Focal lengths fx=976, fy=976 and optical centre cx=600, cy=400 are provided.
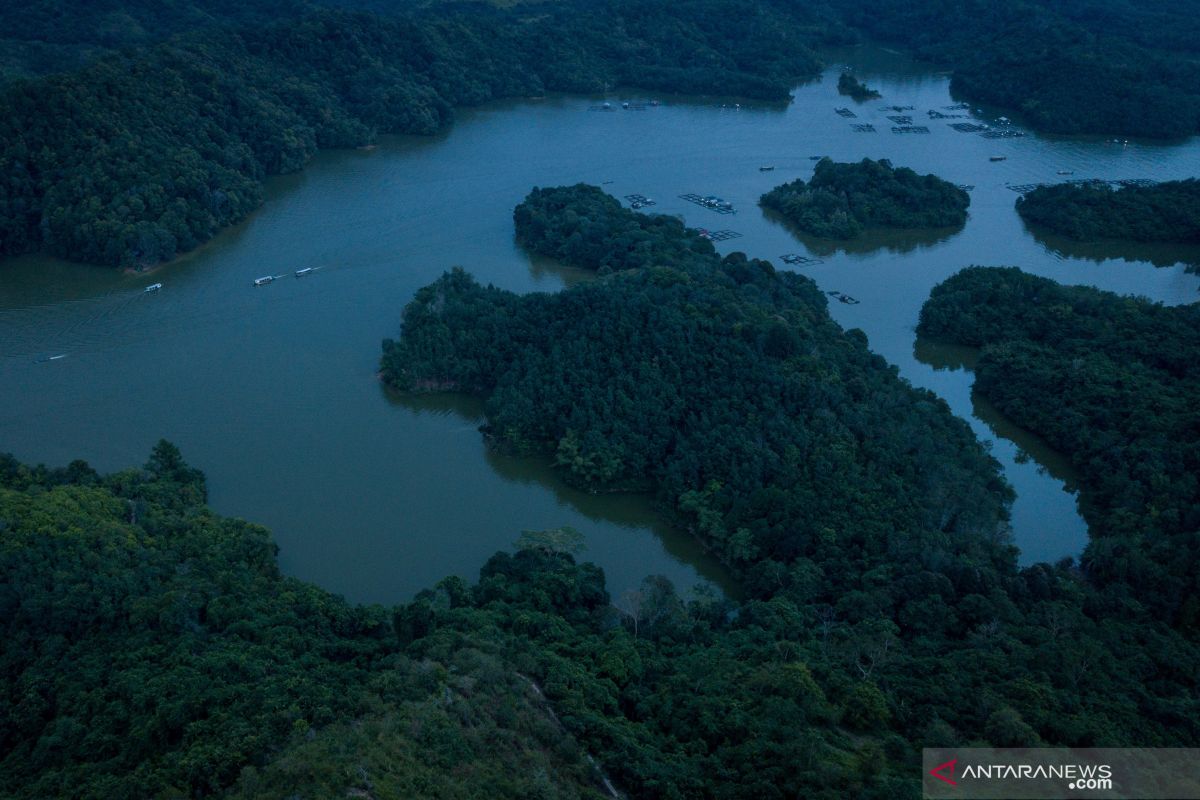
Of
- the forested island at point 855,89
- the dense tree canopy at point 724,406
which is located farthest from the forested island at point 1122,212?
the forested island at point 855,89

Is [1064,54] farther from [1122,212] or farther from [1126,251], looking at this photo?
[1126,251]

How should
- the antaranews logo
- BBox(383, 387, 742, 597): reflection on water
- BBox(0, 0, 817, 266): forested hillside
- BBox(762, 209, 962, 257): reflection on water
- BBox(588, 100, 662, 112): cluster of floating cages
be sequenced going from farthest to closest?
1. BBox(588, 100, 662, 112): cluster of floating cages
2. BBox(762, 209, 962, 257): reflection on water
3. BBox(0, 0, 817, 266): forested hillside
4. BBox(383, 387, 742, 597): reflection on water
5. the antaranews logo

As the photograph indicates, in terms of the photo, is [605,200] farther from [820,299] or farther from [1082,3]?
[1082,3]

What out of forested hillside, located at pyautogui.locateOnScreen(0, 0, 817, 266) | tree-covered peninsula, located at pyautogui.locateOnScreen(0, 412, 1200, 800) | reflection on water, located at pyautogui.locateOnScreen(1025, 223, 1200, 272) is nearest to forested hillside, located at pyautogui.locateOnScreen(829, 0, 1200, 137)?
forested hillside, located at pyautogui.locateOnScreen(0, 0, 817, 266)

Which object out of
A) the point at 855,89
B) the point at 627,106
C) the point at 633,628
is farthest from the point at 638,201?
the point at 633,628

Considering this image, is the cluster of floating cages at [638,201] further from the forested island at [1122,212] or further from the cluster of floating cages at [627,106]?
the forested island at [1122,212]

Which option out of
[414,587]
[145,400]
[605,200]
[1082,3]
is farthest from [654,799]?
[1082,3]

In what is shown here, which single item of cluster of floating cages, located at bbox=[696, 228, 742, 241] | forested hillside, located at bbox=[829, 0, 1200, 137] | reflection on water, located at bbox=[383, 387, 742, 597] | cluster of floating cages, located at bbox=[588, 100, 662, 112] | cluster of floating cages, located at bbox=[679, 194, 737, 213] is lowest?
reflection on water, located at bbox=[383, 387, 742, 597]

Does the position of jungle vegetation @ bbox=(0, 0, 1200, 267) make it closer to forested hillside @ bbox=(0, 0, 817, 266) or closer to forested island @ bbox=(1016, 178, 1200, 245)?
forested hillside @ bbox=(0, 0, 817, 266)
